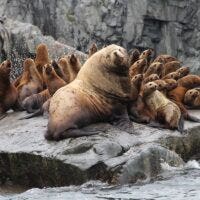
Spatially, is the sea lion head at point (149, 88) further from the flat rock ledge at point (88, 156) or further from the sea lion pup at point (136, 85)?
the flat rock ledge at point (88, 156)

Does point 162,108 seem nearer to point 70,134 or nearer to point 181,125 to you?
point 181,125

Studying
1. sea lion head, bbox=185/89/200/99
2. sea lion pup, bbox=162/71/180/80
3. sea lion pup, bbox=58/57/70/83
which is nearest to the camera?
sea lion head, bbox=185/89/200/99

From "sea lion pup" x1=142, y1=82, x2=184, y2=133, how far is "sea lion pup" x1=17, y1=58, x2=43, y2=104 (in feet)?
7.69

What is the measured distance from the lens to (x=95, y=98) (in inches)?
387

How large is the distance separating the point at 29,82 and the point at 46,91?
69cm

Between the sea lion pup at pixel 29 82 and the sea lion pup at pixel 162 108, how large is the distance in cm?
234

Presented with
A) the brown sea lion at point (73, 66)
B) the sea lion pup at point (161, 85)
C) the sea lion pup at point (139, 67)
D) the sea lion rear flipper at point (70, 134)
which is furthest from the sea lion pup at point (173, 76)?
the sea lion rear flipper at point (70, 134)

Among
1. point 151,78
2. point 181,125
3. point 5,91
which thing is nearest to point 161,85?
point 151,78

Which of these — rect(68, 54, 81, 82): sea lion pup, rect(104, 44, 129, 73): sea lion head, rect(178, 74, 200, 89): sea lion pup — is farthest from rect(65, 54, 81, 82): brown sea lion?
rect(104, 44, 129, 73): sea lion head

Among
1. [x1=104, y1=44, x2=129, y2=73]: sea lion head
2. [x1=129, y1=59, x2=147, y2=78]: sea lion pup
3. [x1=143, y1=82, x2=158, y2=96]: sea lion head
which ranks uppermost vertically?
[x1=104, y1=44, x2=129, y2=73]: sea lion head

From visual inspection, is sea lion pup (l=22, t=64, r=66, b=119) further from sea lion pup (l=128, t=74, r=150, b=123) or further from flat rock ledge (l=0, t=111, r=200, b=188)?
flat rock ledge (l=0, t=111, r=200, b=188)

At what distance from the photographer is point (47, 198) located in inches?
293

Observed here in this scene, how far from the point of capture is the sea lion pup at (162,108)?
10219 mm

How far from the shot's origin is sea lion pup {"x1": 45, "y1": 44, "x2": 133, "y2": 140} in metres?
9.20
